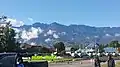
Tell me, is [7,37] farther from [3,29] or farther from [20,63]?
[20,63]

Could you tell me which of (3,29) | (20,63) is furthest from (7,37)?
(20,63)

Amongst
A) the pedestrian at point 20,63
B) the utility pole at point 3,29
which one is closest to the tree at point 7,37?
the utility pole at point 3,29

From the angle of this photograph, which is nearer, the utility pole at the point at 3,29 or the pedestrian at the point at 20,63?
the pedestrian at the point at 20,63

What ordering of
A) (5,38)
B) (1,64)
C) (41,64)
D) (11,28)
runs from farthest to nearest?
1. (11,28)
2. (5,38)
3. (41,64)
4. (1,64)

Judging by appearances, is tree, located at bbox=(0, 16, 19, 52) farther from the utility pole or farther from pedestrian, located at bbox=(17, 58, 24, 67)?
pedestrian, located at bbox=(17, 58, 24, 67)

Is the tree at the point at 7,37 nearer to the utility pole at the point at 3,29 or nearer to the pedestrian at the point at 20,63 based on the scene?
the utility pole at the point at 3,29

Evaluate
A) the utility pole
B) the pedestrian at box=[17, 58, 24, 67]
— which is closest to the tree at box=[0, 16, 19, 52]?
the utility pole

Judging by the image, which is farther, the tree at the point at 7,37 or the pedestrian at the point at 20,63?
the tree at the point at 7,37

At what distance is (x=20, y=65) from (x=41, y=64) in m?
1.39

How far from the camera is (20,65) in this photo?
1496 cm

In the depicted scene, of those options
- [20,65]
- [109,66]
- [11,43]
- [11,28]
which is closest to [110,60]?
[109,66]

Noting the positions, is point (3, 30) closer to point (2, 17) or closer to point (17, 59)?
point (2, 17)

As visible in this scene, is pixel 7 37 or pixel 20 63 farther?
pixel 7 37

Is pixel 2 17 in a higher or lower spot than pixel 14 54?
higher
